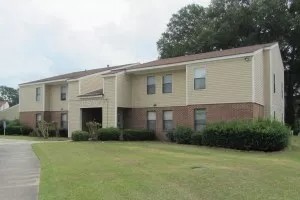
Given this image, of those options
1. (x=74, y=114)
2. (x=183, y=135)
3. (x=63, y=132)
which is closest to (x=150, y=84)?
(x=183, y=135)

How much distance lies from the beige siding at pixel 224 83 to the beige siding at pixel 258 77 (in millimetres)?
470

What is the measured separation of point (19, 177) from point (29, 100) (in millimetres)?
34727

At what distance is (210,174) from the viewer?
12.7m

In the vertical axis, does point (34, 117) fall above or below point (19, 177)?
above

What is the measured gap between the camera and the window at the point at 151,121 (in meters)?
33.4

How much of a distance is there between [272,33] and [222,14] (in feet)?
20.1

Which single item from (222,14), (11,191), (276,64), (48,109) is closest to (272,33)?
(222,14)

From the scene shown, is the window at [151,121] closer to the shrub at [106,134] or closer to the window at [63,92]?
the shrub at [106,134]

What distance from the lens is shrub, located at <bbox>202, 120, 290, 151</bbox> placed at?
22.5m

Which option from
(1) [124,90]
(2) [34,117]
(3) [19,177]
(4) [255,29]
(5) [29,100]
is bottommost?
(3) [19,177]

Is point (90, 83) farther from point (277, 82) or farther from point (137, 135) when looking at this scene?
point (277, 82)

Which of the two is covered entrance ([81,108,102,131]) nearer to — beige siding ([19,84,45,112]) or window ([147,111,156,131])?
window ([147,111,156,131])

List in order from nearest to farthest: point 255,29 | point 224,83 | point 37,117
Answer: point 224,83
point 37,117
point 255,29

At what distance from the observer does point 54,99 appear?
4462 centimetres
